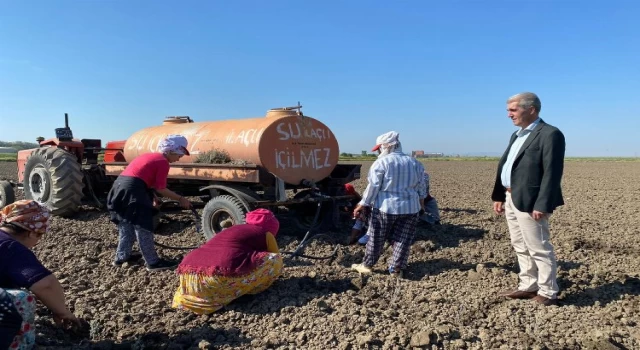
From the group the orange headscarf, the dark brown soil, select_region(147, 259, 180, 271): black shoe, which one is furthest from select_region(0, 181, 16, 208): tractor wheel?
the orange headscarf

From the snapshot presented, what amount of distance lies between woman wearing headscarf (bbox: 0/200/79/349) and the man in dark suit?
3.33m

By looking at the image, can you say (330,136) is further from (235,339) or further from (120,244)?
(235,339)

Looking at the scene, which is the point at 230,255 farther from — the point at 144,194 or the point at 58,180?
the point at 58,180

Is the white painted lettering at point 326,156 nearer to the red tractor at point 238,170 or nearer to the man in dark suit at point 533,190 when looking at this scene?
the red tractor at point 238,170

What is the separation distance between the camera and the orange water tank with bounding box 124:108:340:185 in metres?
5.88

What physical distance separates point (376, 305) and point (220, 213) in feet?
9.08

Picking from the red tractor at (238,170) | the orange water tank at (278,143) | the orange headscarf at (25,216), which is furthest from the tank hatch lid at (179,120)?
the orange headscarf at (25,216)

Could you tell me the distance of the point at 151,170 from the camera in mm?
4918

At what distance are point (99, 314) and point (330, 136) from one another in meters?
3.91

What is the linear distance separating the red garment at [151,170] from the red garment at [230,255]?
1.47m

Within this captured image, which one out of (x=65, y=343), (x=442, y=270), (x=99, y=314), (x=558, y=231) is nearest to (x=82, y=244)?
(x=99, y=314)

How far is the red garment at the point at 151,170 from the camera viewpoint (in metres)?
4.91

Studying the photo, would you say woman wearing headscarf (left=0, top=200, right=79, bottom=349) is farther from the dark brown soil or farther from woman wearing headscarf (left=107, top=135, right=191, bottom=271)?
woman wearing headscarf (left=107, top=135, right=191, bottom=271)

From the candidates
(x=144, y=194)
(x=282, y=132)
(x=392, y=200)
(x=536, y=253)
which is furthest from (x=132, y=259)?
(x=536, y=253)
